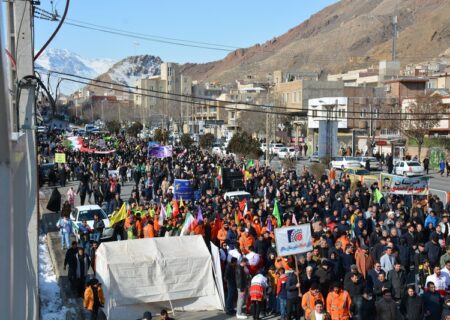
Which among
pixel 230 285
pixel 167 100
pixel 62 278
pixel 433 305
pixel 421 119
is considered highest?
pixel 167 100

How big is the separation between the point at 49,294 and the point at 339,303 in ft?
21.6

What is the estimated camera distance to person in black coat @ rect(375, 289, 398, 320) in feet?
29.1

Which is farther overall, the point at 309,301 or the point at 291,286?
the point at 291,286

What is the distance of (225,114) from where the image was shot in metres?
96.1

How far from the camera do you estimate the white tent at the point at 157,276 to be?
10539 millimetres

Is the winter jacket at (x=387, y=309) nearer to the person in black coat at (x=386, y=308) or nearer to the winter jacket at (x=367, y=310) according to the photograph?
the person in black coat at (x=386, y=308)

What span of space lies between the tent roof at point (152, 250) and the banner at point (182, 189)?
10.6 meters

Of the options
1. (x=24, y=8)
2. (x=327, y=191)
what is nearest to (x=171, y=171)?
(x=327, y=191)

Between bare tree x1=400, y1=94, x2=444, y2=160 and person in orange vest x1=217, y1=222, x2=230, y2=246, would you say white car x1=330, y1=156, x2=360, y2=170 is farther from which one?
person in orange vest x1=217, y1=222, x2=230, y2=246

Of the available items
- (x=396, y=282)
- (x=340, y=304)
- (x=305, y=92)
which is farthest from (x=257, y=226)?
(x=305, y=92)

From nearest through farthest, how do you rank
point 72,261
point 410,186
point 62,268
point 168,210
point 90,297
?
point 90,297
point 72,261
point 62,268
point 168,210
point 410,186

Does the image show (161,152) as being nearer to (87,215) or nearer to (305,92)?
(87,215)

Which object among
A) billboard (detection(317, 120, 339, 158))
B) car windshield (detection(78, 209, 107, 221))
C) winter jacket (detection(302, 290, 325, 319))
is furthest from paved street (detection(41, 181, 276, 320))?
billboard (detection(317, 120, 339, 158))

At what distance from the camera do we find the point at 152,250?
36.0ft
